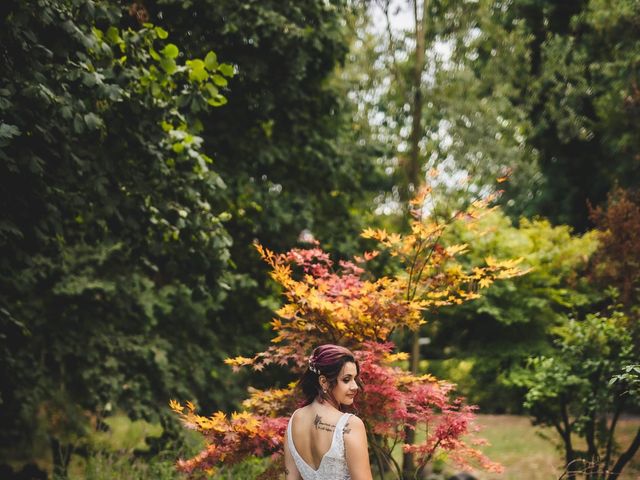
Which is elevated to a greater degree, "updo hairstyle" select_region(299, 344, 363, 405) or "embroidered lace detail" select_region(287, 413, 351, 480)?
"updo hairstyle" select_region(299, 344, 363, 405)

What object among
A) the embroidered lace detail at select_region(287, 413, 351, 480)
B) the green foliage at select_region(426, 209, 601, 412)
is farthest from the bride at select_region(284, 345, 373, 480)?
the green foliage at select_region(426, 209, 601, 412)

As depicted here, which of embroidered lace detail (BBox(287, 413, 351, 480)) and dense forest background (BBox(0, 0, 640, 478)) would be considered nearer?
embroidered lace detail (BBox(287, 413, 351, 480))

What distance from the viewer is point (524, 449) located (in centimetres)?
1630

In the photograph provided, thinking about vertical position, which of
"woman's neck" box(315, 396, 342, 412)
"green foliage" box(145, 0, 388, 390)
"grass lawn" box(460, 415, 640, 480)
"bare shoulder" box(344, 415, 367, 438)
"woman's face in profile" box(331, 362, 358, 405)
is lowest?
"bare shoulder" box(344, 415, 367, 438)

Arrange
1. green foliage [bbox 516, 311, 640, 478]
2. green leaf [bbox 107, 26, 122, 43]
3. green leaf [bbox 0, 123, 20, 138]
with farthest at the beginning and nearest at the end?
green foliage [bbox 516, 311, 640, 478]
green leaf [bbox 107, 26, 122, 43]
green leaf [bbox 0, 123, 20, 138]

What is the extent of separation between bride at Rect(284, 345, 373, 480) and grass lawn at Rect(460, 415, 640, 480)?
9.26 m

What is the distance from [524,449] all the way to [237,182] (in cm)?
1028

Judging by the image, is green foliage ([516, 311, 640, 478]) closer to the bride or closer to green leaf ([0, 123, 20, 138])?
the bride

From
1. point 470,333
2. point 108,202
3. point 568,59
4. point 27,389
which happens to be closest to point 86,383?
point 27,389

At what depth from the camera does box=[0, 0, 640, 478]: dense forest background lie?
6141mm

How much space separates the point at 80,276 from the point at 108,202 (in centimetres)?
483

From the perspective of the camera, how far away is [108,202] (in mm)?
6102

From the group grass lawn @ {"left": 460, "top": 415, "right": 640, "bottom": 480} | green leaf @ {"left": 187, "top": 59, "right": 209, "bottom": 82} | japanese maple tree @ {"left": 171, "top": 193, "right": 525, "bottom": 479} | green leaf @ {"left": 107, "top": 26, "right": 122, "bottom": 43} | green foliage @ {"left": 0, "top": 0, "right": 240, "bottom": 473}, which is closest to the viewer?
japanese maple tree @ {"left": 171, "top": 193, "right": 525, "bottom": 479}

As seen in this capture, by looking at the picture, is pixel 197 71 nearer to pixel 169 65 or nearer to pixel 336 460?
pixel 169 65
